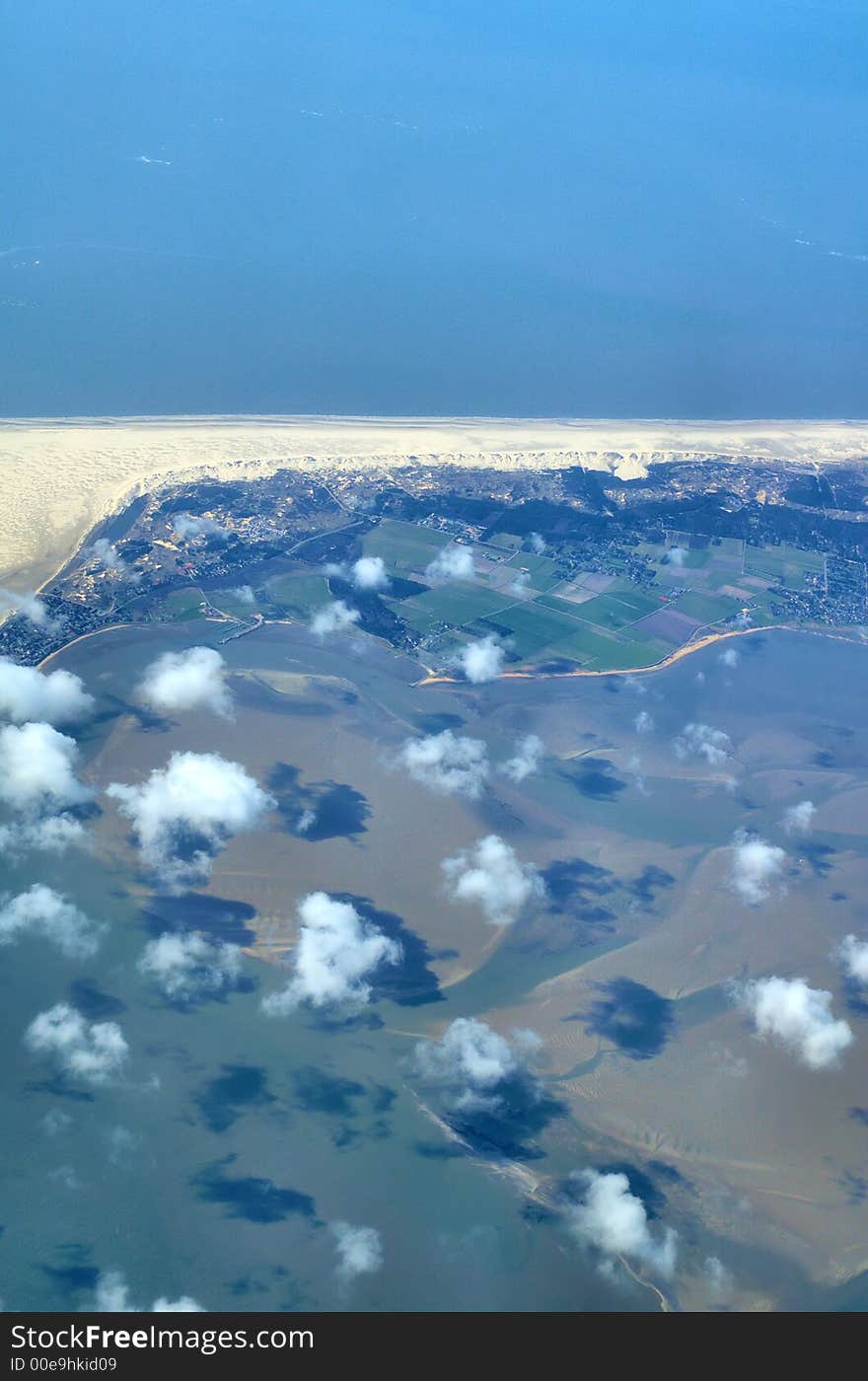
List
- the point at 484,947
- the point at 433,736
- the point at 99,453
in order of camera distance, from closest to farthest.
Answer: the point at 484,947 → the point at 433,736 → the point at 99,453

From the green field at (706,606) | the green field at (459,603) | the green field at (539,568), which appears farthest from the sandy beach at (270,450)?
the green field at (459,603)

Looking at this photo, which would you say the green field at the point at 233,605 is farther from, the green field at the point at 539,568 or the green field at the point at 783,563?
the green field at the point at 783,563

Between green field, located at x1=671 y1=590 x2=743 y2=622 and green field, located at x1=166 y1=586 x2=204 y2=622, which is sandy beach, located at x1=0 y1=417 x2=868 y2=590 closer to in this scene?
green field, located at x1=166 y1=586 x2=204 y2=622

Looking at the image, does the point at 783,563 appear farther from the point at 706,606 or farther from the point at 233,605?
the point at 233,605

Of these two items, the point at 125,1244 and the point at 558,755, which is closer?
the point at 125,1244

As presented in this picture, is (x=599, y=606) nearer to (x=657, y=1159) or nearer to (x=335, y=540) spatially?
(x=335, y=540)

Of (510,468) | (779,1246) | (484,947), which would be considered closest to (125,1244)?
(484,947)

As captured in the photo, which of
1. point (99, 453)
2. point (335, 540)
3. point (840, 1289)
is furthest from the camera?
point (99, 453)
